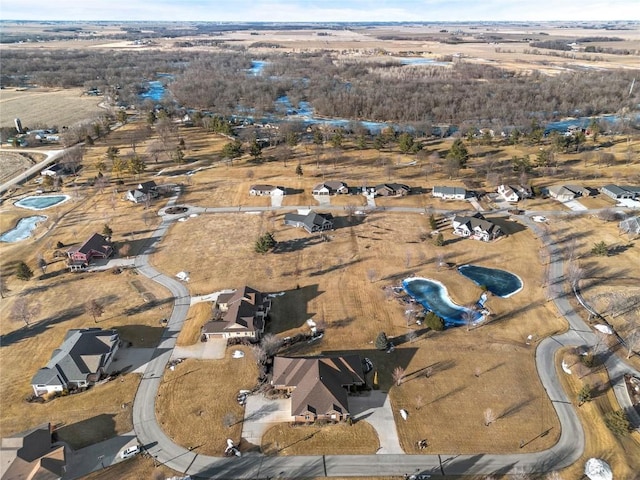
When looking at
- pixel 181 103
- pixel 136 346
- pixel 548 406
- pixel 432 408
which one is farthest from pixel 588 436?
pixel 181 103

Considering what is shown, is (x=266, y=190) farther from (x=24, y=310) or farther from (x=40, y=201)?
(x=24, y=310)

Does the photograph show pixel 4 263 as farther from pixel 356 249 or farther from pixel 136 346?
pixel 356 249

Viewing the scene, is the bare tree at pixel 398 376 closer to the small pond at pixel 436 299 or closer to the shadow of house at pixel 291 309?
the small pond at pixel 436 299

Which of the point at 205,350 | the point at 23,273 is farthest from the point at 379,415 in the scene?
the point at 23,273

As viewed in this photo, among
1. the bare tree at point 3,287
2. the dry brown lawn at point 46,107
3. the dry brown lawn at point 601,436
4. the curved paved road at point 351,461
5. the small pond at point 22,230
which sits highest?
the dry brown lawn at point 46,107

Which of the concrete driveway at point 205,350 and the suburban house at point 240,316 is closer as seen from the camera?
the concrete driveway at point 205,350

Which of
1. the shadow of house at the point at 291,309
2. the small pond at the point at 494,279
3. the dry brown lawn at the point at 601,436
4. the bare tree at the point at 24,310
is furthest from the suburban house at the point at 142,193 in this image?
the dry brown lawn at the point at 601,436
